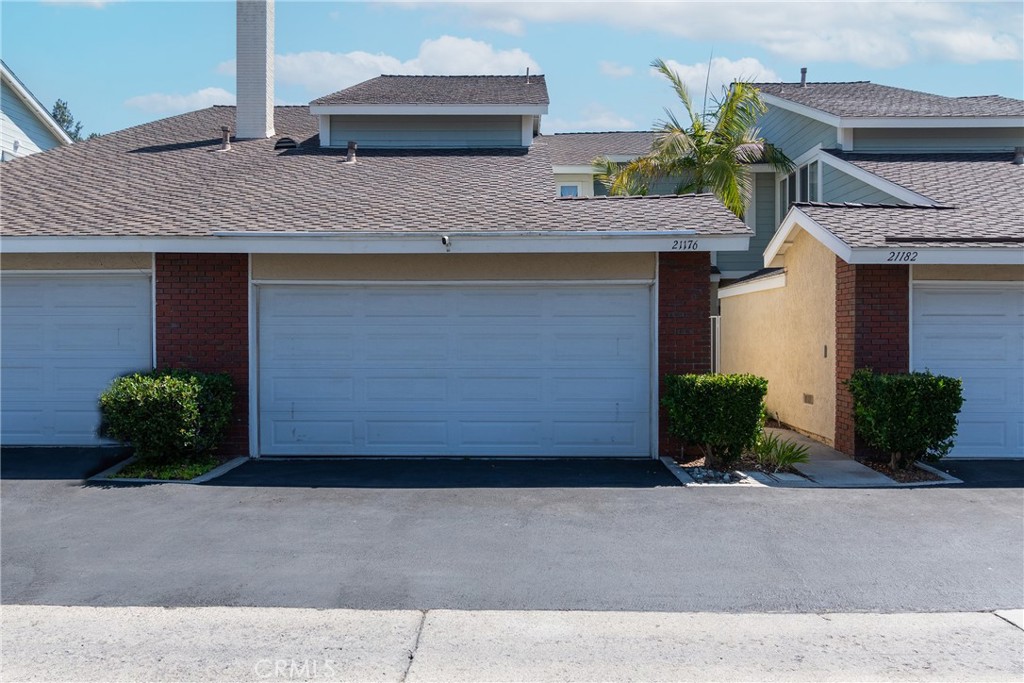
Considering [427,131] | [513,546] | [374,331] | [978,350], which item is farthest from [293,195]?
[978,350]

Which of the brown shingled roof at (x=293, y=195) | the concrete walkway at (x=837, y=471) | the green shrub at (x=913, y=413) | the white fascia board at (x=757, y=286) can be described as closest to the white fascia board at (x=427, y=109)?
the brown shingled roof at (x=293, y=195)

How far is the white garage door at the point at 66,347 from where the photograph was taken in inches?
441

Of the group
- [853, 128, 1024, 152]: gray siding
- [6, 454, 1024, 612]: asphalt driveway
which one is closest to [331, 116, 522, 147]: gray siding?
[853, 128, 1024, 152]: gray siding

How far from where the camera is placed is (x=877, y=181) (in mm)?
14156

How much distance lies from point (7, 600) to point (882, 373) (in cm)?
961

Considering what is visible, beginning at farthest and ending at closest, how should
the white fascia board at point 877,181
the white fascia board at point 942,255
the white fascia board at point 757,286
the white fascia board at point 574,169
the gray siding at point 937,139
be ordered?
1. the white fascia board at point 574,169
2. the gray siding at point 937,139
3. the white fascia board at point 757,286
4. the white fascia board at point 877,181
5. the white fascia board at point 942,255

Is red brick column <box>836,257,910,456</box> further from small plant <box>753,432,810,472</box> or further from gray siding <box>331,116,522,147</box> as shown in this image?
gray siding <box>331,116,522,147</box>

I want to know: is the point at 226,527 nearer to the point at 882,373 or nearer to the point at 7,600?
the point at 7,600

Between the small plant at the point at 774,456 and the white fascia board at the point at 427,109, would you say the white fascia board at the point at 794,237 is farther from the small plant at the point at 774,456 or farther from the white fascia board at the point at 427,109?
the white fascia board at the point at 427,109

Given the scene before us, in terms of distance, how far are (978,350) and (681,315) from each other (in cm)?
388

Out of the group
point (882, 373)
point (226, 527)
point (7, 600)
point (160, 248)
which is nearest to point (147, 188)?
point (160, 248)

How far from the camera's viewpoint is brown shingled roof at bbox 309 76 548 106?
16172 mm

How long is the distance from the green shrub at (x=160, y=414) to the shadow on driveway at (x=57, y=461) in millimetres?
522

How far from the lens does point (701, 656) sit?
5059 millimetres
